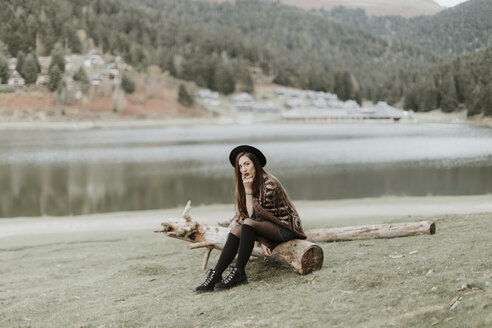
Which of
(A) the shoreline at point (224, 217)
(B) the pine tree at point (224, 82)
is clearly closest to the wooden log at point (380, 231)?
(A) the shoreline at point (224, 217)

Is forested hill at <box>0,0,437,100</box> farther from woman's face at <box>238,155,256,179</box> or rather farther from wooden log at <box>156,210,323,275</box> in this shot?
woman's face at <box>238,155,256,179</box>

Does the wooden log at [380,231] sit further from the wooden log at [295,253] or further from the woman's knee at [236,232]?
the woman's knee at [236,232]

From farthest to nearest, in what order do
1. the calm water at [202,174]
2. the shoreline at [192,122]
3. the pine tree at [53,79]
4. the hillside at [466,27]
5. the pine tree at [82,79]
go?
the pine tree at [82,79] → the pine tree at [53,79] → the shoreline at [192,122] → the hillside at [466,27] → the calm water at [202,174]

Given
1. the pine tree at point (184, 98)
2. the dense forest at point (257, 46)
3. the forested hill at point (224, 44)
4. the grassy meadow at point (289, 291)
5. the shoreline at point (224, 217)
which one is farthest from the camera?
the forested hill at point (224, 44)

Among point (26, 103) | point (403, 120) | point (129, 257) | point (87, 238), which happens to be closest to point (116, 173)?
point (87, 238)

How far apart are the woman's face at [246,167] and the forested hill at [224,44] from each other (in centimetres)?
7826

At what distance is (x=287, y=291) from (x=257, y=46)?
5878 inches

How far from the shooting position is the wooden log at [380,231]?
19.5 feet

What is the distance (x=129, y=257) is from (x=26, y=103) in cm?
4655

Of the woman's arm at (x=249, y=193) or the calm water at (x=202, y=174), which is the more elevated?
the woman's arm at (x=249, y=193)

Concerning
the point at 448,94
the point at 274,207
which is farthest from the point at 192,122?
the point at 274,207

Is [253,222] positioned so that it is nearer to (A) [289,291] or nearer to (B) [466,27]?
(A) [289,291]

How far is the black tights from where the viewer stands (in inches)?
172

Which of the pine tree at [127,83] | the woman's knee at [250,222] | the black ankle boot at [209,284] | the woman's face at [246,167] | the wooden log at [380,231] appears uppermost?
the pine tree at [127,83]
